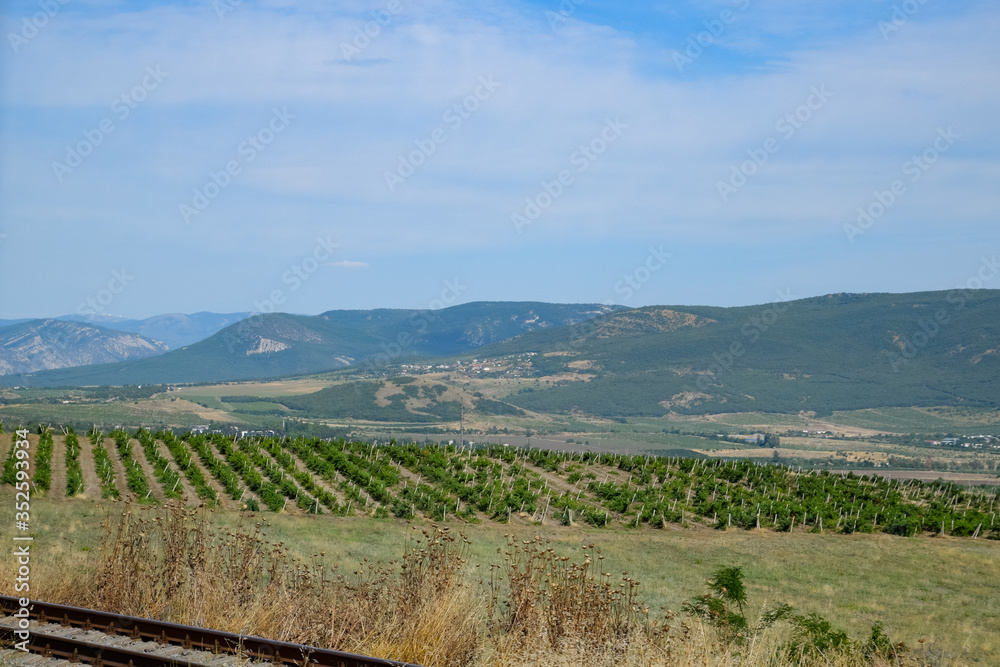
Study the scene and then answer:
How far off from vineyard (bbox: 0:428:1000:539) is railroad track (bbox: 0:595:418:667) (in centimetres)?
1557

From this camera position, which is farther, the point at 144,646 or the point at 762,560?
the point at 762,560

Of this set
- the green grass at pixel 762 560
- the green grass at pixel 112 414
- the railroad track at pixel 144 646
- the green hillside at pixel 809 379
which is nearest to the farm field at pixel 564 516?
the green grass at pixel 762 560

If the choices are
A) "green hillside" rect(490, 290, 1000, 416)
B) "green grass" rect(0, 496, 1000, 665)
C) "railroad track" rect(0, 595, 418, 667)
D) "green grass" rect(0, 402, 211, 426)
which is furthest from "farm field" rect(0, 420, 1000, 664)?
"green hillside" rect(490, 290, 1000, 416)

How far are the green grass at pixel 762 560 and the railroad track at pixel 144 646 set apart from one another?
4.44 ft

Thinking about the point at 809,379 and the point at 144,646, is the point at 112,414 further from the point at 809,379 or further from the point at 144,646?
the point at 809,379

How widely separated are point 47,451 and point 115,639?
77.2 ft

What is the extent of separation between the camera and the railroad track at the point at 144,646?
726 cm

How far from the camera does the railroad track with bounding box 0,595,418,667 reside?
7.26m

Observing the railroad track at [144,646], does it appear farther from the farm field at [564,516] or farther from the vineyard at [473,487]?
the vineyard at [473,487]

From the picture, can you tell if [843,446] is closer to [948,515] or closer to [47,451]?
[948,515]

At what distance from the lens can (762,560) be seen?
20250mm

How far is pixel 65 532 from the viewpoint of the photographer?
15523mm

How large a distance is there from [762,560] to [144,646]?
53.6 ft

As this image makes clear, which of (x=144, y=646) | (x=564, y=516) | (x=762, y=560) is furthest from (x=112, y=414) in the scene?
(x=144, y=646)
